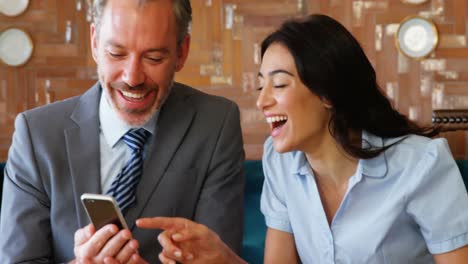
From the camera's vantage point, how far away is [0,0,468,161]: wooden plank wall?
449cm

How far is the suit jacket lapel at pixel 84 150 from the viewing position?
2098mm

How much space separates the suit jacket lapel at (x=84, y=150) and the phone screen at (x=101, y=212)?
14.6 inches

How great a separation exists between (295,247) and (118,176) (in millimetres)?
588

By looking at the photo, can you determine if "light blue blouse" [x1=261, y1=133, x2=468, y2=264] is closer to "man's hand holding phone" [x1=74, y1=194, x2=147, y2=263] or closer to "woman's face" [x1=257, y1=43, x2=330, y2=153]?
"woman's face" [x1=257, y1=43, x2=330, y2=153]

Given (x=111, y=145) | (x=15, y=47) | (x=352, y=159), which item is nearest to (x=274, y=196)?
(x=352, y=159)

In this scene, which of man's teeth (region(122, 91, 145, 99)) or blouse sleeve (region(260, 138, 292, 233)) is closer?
man's teeth (region(122, 91, 145, 99))

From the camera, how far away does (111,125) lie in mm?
2184

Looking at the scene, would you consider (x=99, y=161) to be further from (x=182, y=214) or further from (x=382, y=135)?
(x=382, y=135)

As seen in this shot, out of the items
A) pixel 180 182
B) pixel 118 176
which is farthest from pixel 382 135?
pixel 118 176

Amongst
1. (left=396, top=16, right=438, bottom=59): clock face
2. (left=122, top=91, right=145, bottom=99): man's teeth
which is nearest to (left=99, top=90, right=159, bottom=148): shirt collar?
(left=122, top=91, right=145, bottom=99): man's teeth

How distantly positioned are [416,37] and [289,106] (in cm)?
269

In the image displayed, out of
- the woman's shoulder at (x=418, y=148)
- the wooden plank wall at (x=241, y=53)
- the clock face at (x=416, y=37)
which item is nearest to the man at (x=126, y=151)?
the woman's shoulder at (x=418, y=148)

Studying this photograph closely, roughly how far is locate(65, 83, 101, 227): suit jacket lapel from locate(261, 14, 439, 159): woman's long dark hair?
0.57 meters

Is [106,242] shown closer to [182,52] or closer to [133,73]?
[133,73]
